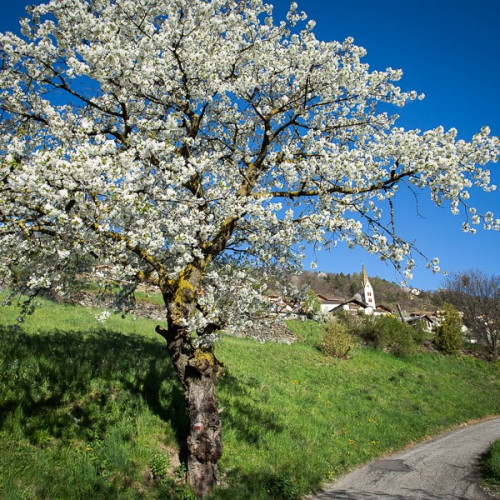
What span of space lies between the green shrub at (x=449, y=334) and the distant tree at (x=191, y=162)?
35010mm

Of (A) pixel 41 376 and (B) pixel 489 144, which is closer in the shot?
(B) pixel 489 144

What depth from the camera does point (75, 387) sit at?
925 centimetres

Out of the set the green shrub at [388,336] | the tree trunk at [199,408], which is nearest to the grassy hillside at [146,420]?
the tree trunk at [199,408]

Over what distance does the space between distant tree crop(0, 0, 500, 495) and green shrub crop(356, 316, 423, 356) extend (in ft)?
89.6

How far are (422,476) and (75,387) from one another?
33.1ft

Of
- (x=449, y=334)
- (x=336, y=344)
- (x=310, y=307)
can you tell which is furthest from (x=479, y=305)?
(x=310, y=307)

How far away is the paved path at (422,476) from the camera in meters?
9.48

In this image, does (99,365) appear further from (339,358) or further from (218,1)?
(339,358)

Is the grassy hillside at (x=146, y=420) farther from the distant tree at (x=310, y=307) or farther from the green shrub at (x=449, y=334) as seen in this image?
the green shrub at (x=449, y=334)

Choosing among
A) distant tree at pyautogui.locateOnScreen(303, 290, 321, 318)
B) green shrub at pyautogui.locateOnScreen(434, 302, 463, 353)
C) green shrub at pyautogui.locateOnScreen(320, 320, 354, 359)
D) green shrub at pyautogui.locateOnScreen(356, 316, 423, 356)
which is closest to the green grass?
distant tree at pyautogui.locateOnScreen(303, 290, 321, 318)

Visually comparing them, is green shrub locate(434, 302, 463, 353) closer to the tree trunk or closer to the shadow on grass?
the shadow on grass

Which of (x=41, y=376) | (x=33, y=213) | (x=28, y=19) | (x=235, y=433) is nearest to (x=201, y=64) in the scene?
(x=28, y=19)

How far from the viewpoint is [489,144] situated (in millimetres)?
8016

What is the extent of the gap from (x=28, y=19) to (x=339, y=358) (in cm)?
2676
